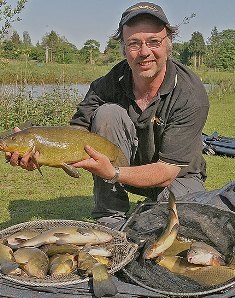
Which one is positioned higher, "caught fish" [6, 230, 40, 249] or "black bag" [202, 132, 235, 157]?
"caught fish" [6, 230, 40, 249]

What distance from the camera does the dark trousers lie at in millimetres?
2902

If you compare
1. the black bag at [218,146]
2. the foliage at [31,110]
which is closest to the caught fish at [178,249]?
the black bag at [218,146]

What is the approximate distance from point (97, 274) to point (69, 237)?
0.37 metres

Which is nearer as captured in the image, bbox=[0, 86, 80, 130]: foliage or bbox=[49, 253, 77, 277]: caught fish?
bbox=[49, 253, 77, 277]: caught fish

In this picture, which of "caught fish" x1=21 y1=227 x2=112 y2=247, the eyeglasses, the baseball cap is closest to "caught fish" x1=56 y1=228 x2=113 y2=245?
"caught fish" x1=21 y1=227 x2=112 y2=247

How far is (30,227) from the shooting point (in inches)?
104

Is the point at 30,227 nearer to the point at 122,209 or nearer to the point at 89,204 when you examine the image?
the point at 122,209

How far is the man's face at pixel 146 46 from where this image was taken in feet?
8.87

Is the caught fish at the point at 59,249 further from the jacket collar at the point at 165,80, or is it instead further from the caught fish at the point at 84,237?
the jacket collar at the point at 165,80

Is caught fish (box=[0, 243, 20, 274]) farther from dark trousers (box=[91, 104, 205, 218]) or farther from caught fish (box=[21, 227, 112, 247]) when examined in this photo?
dark trousers (box=[91, 104, 205, 218])

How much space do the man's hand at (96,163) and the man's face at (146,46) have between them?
0.59 meters

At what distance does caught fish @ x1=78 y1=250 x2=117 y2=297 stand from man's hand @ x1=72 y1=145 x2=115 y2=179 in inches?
16.8

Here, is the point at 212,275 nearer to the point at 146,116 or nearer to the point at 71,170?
the point at 71,170

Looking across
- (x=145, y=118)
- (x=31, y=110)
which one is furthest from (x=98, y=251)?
(x=31, y=110)
